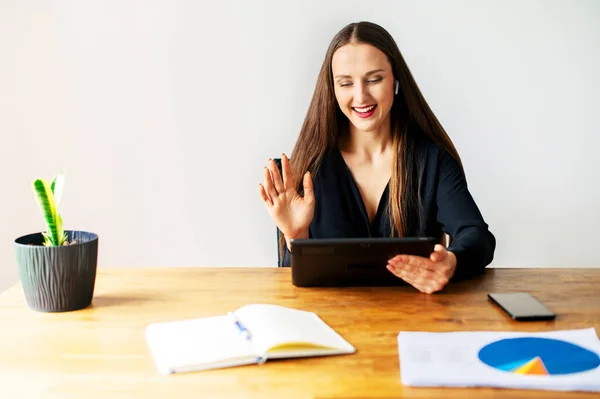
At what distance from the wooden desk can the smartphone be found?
0.02m

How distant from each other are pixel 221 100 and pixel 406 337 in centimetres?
234

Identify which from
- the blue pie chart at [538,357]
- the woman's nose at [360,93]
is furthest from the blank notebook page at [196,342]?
the woman's nose at [360,93]

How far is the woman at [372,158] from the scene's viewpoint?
2412mm

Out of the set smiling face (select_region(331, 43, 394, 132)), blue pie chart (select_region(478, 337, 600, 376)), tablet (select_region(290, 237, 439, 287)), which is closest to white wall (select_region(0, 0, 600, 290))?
smiling face (select_region(331, 43, 394, 132))

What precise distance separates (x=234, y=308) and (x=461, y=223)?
0.88 m

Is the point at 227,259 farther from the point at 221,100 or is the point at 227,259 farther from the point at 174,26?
the point at 174,26

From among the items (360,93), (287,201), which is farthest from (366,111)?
(287,201)

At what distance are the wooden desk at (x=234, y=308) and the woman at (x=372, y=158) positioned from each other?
400 mm

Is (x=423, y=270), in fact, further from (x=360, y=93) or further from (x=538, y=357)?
(x=360, y=93)

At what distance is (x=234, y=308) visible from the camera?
1722 mm

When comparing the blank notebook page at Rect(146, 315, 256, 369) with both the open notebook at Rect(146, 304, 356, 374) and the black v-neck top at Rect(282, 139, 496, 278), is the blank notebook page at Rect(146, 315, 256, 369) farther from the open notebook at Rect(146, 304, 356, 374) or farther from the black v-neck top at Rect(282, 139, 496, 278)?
the black v-neck top at Rect(282, 139, 496, 278)

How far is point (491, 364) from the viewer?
1333 millimetres

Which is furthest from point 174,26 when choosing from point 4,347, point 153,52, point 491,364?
point 491,364

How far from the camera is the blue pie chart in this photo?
1304mm
